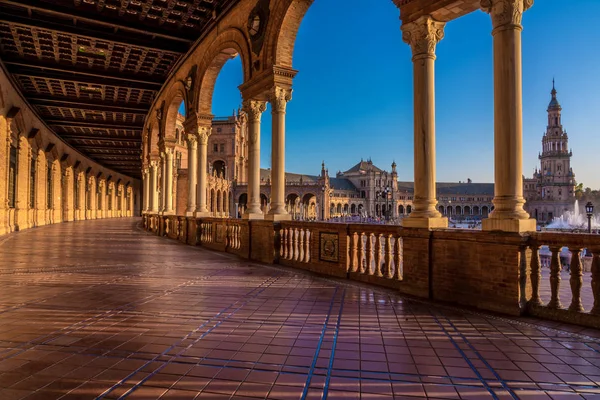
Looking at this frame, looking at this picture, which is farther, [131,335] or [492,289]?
[492,289]

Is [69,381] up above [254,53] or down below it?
below

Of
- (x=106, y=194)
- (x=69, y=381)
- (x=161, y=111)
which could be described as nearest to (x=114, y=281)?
(x=69, y=381)

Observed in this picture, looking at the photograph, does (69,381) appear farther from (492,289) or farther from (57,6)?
(57,6)

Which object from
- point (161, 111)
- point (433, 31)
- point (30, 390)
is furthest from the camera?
point (161, 111)

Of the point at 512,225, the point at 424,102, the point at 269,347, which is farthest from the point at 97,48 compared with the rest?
the point at 512,225

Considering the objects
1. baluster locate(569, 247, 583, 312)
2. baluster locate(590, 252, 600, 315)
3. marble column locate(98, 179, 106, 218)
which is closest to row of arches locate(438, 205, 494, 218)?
marble column locate(98, 179, 106, 218)

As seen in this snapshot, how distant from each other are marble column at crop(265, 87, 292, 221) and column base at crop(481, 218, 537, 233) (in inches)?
216

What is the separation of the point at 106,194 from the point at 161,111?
3416 cm

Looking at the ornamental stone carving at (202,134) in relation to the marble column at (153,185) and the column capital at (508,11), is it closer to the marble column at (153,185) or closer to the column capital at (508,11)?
the column capital at (508,11)

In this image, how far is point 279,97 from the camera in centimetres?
998

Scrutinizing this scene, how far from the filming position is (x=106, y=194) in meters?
49.6

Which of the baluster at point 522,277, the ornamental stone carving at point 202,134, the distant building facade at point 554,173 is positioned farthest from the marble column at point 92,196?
the distant building facade at point 554,173

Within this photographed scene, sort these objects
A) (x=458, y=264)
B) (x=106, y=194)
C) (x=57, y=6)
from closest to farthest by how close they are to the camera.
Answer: (x=458, y=264) → (x=57, y=6) → (x=106, y=194)

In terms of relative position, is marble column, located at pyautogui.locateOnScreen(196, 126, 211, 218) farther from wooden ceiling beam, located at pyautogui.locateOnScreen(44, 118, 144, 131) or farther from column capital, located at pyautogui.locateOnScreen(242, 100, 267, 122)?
wooden ceiling beam, located at pyautogui.locateOnScreen(44, 118, 144, 131)
